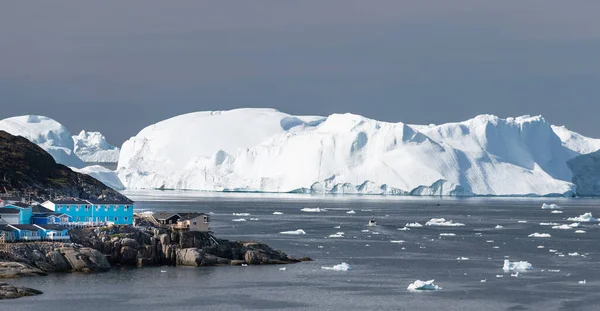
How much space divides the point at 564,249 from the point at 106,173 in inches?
4340

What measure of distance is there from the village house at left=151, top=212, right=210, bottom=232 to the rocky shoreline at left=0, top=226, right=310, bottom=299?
97cm

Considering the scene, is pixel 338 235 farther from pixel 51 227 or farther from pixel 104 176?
pixel 104 176

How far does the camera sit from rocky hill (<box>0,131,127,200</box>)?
60094 mm

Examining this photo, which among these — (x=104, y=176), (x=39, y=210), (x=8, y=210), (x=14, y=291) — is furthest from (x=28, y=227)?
(x=104, y=176)

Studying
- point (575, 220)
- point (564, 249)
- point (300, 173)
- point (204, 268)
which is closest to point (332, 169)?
point (300, 173)

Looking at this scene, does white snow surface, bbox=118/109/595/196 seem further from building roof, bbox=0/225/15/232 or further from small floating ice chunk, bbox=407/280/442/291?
building roof, bbox=0/225/15/232

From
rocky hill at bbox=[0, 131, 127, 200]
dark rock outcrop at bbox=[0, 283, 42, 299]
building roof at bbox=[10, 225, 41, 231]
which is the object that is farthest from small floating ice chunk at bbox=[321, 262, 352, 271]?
rocky hill at bbox=[0, 131, 127, 200]

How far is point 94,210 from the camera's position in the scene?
50344 millimetres

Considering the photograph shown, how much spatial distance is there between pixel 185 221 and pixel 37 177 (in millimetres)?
18772

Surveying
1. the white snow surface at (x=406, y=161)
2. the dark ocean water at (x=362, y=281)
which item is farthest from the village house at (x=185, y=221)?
the white snow surface at (x=406, y=161)

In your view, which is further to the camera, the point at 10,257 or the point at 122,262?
the point at 122,262

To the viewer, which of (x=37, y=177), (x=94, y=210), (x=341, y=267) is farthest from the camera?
(x=37, y=177)

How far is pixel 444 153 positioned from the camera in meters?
143

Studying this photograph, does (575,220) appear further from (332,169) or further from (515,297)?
(332,169)
